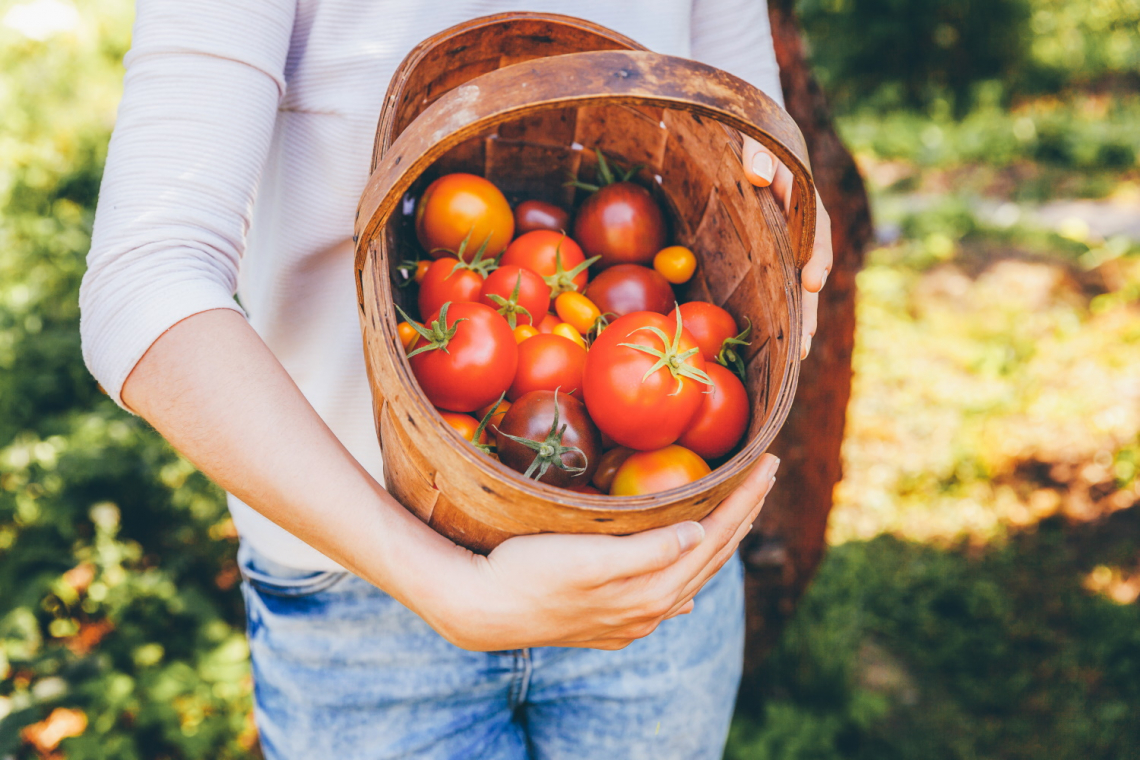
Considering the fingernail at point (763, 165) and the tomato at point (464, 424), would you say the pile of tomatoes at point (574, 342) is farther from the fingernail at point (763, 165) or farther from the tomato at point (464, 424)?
the fingernail at point (763, 165)

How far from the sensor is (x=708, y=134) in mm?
1071

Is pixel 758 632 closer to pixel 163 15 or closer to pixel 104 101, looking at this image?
pixel 163 15

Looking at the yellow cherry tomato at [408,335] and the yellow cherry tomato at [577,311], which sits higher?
the yellow cherry tomato at [408,335]

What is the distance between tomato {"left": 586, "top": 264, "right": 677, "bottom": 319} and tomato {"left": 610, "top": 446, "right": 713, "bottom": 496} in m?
0.25

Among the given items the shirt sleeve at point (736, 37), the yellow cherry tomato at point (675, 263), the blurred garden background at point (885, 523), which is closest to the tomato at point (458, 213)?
the yellow cherry tomato at point (675, 263)

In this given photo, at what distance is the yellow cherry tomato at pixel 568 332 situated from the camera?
1.12 meters

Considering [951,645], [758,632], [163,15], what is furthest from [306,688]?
[951,645]

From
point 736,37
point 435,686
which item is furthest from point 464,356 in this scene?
point 736,37

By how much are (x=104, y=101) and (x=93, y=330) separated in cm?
612

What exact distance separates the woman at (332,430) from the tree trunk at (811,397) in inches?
26.4

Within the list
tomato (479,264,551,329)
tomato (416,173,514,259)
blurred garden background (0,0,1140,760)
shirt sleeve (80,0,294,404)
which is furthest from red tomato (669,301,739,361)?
blurred garden background (0,0,1140,760)

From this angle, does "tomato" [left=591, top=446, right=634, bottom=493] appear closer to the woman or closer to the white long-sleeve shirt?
the woman

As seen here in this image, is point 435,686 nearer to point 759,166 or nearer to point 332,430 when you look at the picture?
point 332,430

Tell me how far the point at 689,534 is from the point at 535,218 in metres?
0.62
